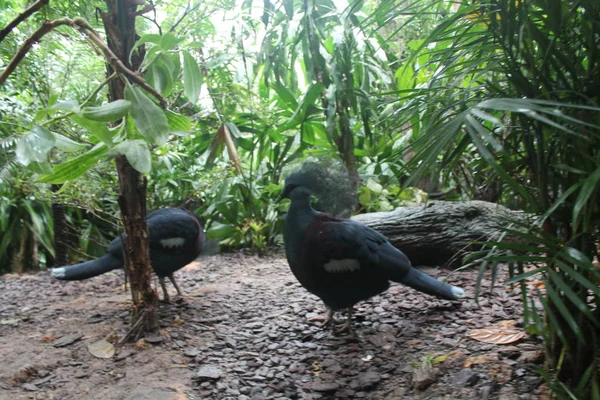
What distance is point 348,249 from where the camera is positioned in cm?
251

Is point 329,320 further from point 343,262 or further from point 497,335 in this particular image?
point 497,335

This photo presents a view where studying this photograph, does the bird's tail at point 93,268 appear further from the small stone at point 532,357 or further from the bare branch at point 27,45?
the small stone at point 532,357

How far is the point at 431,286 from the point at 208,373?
1.23 meters

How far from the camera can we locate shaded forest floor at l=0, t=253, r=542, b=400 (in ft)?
6.59

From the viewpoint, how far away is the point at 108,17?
230cm

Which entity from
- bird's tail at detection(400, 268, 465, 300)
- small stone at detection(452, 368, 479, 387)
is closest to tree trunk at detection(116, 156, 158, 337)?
bird's tail at detection(400, 268, 465, 300)

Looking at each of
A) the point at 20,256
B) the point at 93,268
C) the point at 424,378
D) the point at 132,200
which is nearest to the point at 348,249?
the point at 424,378

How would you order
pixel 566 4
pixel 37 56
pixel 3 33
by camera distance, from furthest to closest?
pixel 37 56 < pixel 566 4 < pixel 3 33

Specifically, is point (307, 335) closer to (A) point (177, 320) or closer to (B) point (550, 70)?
(A) point (177, 320)

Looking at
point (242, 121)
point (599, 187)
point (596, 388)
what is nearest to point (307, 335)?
point (596, 388)

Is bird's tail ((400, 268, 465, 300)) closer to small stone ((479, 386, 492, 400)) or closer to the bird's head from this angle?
the bird's head

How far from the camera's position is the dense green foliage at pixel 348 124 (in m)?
1.39

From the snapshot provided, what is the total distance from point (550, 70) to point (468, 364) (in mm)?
1181

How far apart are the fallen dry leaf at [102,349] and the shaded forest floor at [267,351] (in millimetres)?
30
